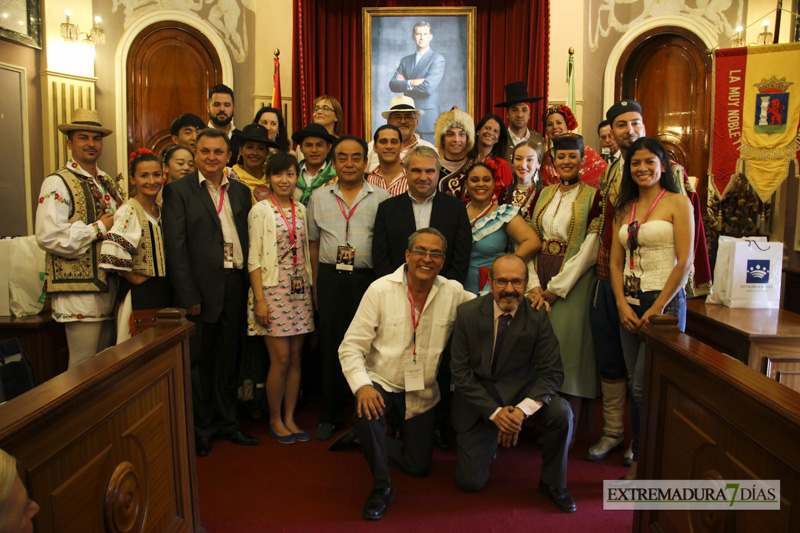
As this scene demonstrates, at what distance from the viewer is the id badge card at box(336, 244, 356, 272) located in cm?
303

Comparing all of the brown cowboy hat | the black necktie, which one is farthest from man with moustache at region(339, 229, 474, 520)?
the brown cowboy hat

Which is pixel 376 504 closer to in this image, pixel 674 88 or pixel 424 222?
pixel 424 222

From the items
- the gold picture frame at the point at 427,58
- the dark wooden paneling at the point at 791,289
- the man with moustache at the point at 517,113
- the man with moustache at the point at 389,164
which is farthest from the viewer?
the gold picture frame at the point at 427,58

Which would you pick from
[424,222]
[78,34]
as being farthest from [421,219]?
[78,34]

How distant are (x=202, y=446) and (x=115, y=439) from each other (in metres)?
1.44

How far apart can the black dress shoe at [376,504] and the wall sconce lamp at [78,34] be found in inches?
212

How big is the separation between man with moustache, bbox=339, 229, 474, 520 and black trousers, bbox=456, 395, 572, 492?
211 millimetres

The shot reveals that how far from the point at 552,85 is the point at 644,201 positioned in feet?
13.2

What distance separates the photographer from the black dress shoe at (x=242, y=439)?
3.01m

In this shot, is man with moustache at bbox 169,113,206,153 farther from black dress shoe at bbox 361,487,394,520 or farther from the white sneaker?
the white sneaker

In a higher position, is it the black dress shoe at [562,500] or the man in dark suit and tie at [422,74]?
the man in dark suit and tie at [422,74]

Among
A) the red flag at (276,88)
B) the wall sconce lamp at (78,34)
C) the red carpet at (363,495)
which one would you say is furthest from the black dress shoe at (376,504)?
the wall sconce lamp at (78,34)

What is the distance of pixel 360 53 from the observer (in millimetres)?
6215

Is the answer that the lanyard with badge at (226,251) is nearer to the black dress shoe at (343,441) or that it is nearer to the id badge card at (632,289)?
the black dress shoe at (343,441)
